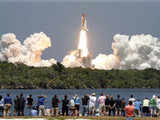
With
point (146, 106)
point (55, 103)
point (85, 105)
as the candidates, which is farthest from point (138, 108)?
point (55, 103)

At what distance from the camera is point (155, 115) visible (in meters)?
52.7

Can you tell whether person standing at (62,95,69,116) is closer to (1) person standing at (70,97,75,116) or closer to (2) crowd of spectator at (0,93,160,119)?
(2) crowd of spectator at (0,93,160,119)

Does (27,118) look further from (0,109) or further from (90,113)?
(90,113)

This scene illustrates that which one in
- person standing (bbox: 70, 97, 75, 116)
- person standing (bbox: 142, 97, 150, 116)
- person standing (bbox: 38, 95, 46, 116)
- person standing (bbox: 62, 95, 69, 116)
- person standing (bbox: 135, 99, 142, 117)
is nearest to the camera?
person standing (bbox: 135, 99, 142, 117)

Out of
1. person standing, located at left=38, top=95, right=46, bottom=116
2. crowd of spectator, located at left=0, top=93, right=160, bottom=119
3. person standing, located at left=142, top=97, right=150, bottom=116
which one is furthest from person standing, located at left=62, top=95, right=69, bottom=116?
person standing, located at left=142, top=97, right=150, bottom=116

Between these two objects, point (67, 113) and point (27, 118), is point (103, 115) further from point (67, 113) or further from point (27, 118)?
point (27, 118)

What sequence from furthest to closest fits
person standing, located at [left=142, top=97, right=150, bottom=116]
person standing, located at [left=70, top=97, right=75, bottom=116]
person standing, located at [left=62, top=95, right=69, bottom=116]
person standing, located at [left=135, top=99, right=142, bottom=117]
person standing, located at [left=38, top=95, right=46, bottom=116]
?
person standing, located at [left=142, top=97, right=150, bottom=116] < person standing, located at [left=70, top=97, right=75, bottom=116] < person standing, located at [left=38, top=95, right=46, bottom=116] < person standing, located at [left=62, top=95, right=69, bottom=116] < person standing, located at [left=135, top=99, right=142, bottom=117]

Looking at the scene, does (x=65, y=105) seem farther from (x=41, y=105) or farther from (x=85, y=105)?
(x=41, y=105)

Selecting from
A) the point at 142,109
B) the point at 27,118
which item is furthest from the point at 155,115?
the point at 27,118

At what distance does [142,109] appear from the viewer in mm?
53062

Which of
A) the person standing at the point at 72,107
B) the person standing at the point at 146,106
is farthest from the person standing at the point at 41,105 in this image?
the person standing at the point at 146,106

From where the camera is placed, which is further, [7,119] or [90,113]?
[90,113]

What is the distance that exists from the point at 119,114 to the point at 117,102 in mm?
1585

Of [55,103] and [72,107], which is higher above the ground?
[55,103]
